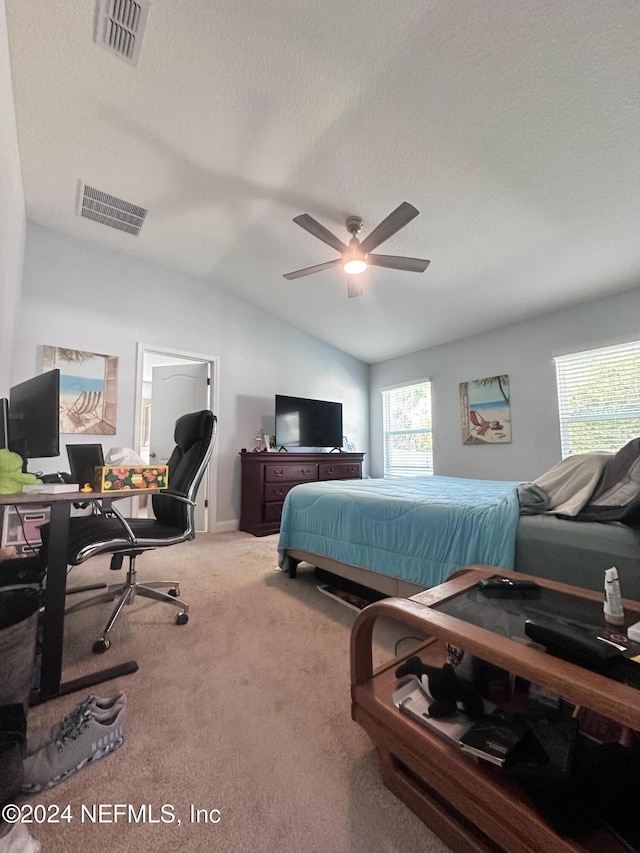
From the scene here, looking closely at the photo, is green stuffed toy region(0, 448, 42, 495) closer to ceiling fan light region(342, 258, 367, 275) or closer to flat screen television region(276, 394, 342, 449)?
ceiling fan light region(342, 258, 367, 275)

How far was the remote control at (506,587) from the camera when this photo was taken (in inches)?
41.1

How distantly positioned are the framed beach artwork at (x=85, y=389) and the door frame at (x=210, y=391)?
0.20 m

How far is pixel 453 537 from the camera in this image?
1536 mm

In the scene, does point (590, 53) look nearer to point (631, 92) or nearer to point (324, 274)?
point (631, 92)

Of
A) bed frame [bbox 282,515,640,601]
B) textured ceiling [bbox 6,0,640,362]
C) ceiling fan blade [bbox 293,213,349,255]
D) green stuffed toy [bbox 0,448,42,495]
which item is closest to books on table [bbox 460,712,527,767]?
bed frame [bbox 282,515,640,601]

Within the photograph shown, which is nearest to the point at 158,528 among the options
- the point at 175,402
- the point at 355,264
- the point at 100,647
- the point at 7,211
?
the point at 100,647

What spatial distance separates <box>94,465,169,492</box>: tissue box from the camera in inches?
56.2

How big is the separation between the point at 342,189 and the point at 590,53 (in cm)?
143

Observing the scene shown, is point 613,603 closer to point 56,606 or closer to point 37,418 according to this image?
point 56,606

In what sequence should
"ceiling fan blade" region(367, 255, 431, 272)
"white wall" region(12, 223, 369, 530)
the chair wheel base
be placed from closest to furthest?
1. the chair wheel base
2. "ceiling fan blade" region(367, 255, 431, 272)
3. "white wall" region(12, 223, 369, 530)

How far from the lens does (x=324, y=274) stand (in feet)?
11.7

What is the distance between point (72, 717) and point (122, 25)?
2930 mm

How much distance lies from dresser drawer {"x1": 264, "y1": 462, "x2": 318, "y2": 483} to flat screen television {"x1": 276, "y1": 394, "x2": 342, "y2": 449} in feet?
1.22

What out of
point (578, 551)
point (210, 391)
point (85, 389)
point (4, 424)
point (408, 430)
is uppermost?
point (210, 391)
